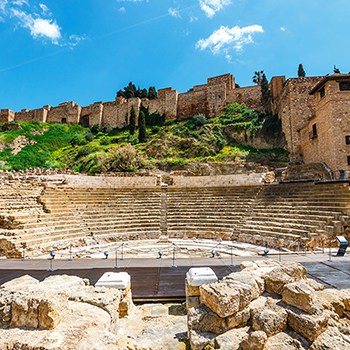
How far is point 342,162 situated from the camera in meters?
18.0

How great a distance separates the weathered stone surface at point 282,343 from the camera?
2756 mm

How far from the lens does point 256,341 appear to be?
8.80ft

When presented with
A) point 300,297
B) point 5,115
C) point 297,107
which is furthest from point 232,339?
point 5,115

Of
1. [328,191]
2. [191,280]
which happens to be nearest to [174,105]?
[328,191]

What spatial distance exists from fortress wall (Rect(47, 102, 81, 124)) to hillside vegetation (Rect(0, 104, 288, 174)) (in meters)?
3.88

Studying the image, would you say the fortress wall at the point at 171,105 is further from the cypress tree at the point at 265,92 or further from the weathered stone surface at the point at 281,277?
the weathered stone surface at the point at 281,277

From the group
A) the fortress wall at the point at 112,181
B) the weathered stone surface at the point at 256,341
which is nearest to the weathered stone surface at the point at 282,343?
the weathered stone surface at the point at 256,341

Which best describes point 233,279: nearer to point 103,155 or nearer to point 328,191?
point 328,191

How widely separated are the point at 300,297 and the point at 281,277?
25.5 inches

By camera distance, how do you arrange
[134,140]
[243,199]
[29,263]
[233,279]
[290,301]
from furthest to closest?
[134,140] → [243,199] → [29,263] → [233,279] → [290,301]

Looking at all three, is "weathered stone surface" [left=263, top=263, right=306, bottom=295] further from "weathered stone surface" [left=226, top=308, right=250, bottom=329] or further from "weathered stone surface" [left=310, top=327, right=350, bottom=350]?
"weathered stone surface" [left=310, top=327, right=350, bottom=350]

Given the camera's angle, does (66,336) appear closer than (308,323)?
Yes

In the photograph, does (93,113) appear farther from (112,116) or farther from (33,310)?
(33,310)

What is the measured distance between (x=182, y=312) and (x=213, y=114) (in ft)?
115
